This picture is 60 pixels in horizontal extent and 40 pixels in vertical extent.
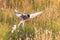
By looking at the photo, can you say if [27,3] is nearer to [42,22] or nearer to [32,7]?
[32,7]

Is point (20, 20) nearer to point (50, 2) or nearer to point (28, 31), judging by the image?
point (28, 31)

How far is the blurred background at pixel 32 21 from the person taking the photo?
4.35m

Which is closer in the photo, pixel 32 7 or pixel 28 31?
pixel 28 31

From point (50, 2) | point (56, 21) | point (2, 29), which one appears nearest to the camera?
point (2, 29)

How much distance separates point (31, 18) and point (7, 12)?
1.42 feet

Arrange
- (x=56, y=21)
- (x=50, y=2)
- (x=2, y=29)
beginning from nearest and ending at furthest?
1. (x=2, y=29)
2. (x=56, y=21)
3. (x=50, y=2)

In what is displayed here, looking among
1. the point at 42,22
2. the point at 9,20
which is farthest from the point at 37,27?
the point at 9,20

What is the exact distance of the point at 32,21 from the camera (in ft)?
15.1

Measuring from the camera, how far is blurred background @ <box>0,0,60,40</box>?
14.3ft

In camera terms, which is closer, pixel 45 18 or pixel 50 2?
pixel 45 18

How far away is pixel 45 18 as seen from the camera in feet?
15.4

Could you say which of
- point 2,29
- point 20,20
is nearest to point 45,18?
point 20,20

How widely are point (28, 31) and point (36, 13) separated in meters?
0.42

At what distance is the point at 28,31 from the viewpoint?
4.44 meters
